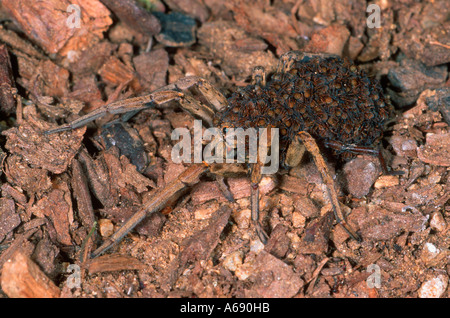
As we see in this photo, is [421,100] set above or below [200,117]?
above

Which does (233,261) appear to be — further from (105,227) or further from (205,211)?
(105,227)

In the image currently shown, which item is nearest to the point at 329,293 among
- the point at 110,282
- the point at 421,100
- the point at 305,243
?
the point at 305,243

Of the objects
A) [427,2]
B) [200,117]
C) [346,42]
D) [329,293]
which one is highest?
[427,2]

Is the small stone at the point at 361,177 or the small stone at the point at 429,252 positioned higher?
the small stone at the point at 361,177

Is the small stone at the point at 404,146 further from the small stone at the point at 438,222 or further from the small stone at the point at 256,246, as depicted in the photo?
the small stone at the point at 256,246

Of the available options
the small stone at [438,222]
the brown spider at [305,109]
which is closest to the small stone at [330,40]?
the brown spider at [305,109]

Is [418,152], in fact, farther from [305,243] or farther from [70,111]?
[70,111]

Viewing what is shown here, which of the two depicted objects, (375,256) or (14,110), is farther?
(14,110)
